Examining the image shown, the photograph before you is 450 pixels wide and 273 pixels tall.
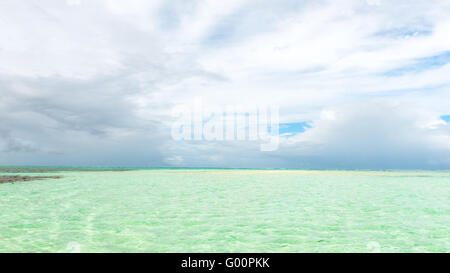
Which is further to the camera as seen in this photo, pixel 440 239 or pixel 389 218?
pixel 389 218

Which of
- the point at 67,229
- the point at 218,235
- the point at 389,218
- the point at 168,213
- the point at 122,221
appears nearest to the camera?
the point at 218,235
